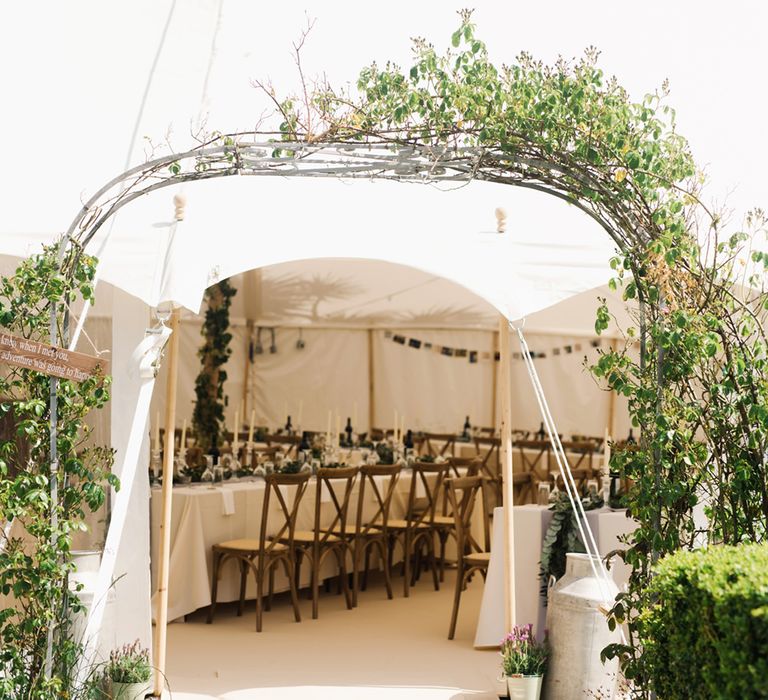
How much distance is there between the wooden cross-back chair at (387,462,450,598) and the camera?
25.3 ft

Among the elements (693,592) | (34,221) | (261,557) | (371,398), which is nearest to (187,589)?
(261,557)

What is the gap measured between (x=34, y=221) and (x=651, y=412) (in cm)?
310

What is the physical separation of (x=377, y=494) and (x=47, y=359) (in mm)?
3676

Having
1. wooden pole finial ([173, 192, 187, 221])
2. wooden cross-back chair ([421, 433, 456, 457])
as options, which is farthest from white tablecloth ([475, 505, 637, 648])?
wooden cross-back chair ([421, 433, 456, 457])

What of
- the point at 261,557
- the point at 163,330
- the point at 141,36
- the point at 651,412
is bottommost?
the point at 261,557

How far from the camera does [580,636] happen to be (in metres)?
4.91

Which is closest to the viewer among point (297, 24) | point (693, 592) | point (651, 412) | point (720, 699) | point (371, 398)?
point (720, 699)

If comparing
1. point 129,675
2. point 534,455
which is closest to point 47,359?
point 129,675

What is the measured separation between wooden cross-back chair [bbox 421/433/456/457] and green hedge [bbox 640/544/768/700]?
6947 mm

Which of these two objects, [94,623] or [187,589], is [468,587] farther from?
[94,623]

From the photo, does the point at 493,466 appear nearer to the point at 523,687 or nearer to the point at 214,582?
the point at 214,582

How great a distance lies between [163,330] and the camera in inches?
182

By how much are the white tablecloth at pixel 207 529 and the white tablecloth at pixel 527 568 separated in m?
1.69

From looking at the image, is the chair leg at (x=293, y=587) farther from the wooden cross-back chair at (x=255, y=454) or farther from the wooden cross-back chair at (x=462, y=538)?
the wooden cross-back chair at (x=255, y=454)
